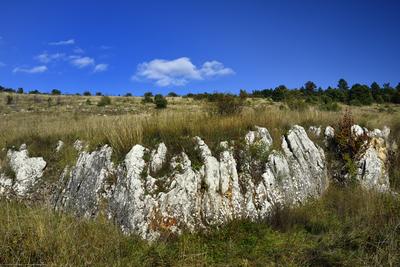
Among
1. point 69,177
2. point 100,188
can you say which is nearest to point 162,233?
point 100,188

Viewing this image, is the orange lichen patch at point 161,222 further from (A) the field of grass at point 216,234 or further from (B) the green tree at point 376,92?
(B) the green tree at point 376,92

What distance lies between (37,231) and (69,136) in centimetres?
749

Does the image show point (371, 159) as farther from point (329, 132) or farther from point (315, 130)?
point (315, 130)

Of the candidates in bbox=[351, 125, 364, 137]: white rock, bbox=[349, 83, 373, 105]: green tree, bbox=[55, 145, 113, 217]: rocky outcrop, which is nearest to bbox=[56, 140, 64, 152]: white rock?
bbox=[55, 145, 113, 217]: rocky outcrop

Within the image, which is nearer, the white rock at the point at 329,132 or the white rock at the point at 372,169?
the white rock at the point at 372,169

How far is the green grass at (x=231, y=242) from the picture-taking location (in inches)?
213

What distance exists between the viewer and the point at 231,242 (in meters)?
7.01

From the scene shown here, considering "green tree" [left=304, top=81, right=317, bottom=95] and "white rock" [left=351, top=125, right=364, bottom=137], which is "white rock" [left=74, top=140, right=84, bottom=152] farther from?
"green tree" [left=304, top=81, right=317, bottom=95]

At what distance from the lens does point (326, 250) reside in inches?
243

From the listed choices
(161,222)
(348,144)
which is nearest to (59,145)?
(161,222)

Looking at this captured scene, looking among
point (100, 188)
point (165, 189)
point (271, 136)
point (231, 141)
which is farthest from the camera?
point (271, 136)

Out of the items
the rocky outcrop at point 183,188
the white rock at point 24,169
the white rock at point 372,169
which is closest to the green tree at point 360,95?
the white rock at point 372,169

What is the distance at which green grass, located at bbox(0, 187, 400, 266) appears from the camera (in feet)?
17.8

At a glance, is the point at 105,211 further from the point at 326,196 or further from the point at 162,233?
the point at 326,196
